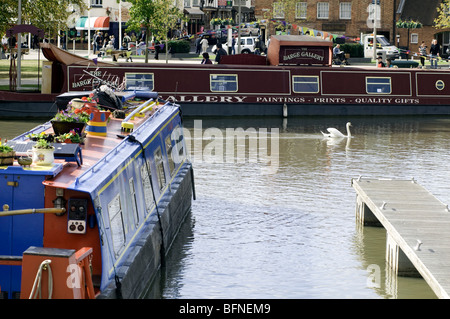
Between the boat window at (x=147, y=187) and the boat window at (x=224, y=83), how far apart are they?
19123mm

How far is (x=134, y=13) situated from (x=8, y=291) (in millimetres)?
36445

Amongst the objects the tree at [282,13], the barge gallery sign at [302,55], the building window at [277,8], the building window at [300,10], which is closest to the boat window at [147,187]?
the barge gallery sign at [302,55]

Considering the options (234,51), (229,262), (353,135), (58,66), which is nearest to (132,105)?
(229,262)

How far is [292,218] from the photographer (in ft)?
55.2

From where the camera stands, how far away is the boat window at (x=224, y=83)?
32.5m

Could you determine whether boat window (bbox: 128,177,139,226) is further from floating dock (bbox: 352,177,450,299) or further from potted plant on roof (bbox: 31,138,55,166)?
floating dock (bbox: 352,177,450,299)

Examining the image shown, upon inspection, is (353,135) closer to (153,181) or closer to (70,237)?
(153,181)

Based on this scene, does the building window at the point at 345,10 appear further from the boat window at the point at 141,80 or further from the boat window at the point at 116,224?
the boat window at the point at 116,224

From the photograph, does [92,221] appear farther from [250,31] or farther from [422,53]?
[250,31]

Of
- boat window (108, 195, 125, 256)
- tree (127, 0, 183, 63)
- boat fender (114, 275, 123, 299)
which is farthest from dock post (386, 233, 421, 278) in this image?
tree (127, 0, 183, 63)

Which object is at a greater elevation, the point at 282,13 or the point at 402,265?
the point at 282,13

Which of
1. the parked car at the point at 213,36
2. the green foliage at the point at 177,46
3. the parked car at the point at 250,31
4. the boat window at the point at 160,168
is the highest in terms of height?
the parked car at the point at 250,31

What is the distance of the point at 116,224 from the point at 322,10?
62.8 meters

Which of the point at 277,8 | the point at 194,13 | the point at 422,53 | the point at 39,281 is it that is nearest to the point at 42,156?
the point at 39,281
